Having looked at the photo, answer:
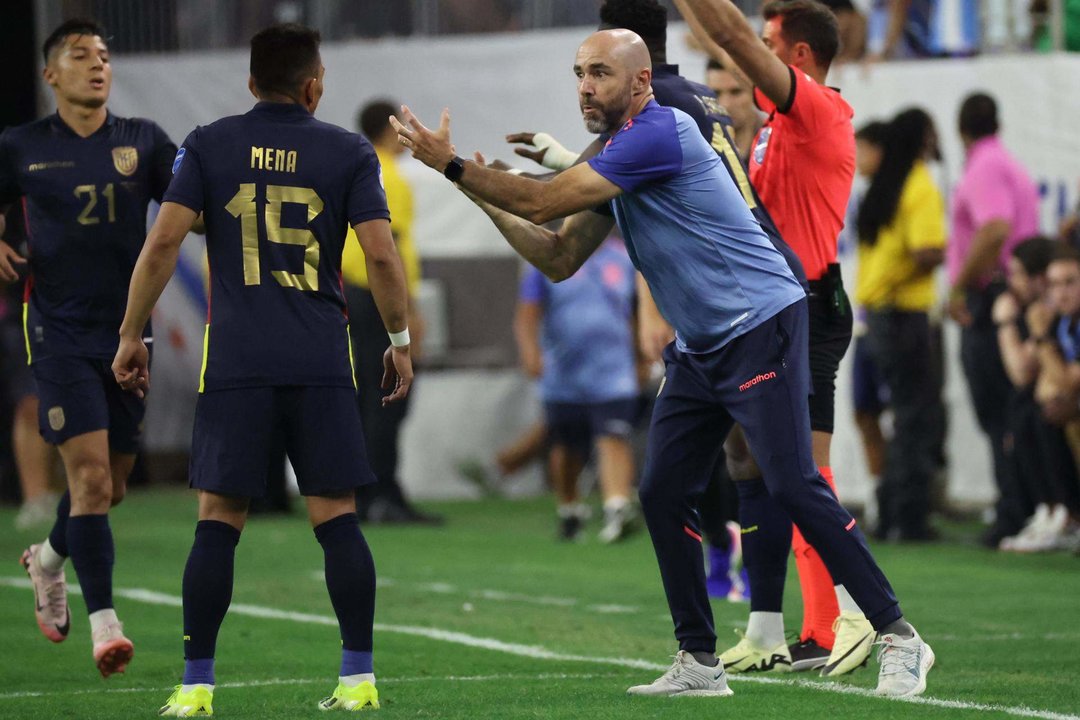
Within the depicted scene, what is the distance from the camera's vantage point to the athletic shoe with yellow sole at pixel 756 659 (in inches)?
279

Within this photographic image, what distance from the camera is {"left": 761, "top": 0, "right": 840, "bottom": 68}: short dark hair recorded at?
710 centimetres

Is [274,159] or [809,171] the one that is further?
[809,171]

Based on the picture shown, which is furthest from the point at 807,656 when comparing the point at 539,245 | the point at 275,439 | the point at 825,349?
the point at 275,439

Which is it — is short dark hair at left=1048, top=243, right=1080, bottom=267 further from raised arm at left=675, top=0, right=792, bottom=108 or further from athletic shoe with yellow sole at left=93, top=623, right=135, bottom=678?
athletic shoe with yellow sole at left=93, top=623, right=135, bottom=678

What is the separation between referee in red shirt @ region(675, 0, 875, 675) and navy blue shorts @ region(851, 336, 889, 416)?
18.2 feet

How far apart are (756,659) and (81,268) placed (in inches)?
121

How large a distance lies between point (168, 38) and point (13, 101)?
1.71 meters

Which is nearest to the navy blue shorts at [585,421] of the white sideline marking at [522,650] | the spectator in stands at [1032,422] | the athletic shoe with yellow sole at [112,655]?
the spectator in stands at [1032,422]

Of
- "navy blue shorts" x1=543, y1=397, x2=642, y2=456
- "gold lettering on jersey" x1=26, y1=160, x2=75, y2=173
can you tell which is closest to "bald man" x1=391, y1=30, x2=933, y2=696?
"gold lettering on jersey" x1=26, y1=160, x2=75, y2=173

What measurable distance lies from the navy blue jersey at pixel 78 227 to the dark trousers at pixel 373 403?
20.8ft

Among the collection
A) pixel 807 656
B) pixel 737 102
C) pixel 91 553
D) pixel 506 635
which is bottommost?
pixel 506 635

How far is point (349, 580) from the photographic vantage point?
604 cm

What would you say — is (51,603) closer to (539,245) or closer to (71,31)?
(71,31)

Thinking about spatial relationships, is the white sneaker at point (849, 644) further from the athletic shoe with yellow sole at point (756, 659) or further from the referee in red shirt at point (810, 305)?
the athletic shoe with yellow sole at point (756, 659)
